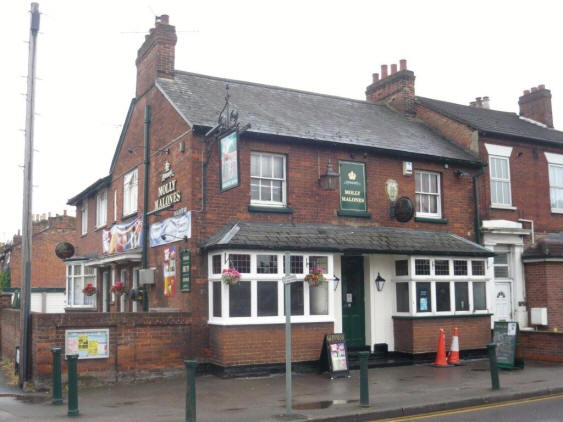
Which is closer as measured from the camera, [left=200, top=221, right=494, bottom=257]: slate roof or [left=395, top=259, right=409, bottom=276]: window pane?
[left=200, top=221, right=494, bottom=257]: slate roof

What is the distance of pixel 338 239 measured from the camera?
52.2 ft

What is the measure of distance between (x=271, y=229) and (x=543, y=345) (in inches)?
306

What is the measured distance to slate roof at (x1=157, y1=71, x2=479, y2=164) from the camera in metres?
16.6

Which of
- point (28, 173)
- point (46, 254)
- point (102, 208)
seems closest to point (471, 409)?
point (28, 173)

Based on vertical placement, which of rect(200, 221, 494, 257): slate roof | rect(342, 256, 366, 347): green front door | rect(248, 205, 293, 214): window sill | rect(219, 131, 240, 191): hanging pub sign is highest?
rect(219, 131, 240, 191): hanging pub sign

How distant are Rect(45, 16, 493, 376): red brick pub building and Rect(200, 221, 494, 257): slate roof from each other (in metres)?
0.06

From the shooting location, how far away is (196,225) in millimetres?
15117

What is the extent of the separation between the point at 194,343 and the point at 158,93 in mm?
7180

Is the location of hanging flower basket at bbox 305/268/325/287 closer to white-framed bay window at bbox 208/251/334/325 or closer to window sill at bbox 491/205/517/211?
white-framed bay window at bbox 208/251/334/325

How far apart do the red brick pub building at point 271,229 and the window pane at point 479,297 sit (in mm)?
36

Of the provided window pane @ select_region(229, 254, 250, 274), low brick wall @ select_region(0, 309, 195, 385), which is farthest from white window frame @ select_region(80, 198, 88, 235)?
window pane @ select_region(229, 254, 250, 274)

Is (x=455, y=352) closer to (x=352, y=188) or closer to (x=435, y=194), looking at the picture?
(x=435, y=194)

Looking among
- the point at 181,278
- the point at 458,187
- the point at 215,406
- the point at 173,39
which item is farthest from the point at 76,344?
the point at 458,187

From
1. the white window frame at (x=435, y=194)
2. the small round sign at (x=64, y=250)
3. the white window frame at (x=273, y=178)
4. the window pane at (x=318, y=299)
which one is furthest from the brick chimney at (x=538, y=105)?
the small round sign at (x=64, y=250)
